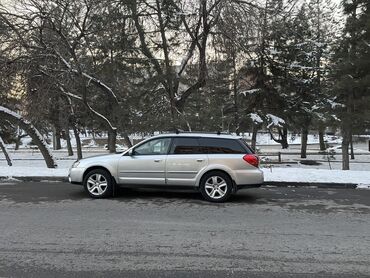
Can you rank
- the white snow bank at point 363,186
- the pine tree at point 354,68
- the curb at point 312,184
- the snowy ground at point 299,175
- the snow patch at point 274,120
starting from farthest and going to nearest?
the snow patch at point 274,120, the pine tree at point 354,68, the snowy ground at point 299,175, the curb at point 312,184, the white snow bank at point 363,186

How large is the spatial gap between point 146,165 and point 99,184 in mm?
1191

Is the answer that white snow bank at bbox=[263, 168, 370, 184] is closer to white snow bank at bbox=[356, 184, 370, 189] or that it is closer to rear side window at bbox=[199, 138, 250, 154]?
white snow bank at bbox=[356, 184, 370, 189]

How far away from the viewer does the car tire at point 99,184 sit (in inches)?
418

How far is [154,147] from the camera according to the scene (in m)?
10.8

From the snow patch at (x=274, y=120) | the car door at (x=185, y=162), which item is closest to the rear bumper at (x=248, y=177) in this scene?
the car door at (x=185, y=162)

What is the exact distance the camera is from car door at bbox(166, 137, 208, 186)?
10.4m

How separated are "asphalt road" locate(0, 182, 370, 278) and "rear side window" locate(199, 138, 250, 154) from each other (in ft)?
3.85

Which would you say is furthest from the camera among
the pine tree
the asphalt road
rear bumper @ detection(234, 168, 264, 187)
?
the pine tree

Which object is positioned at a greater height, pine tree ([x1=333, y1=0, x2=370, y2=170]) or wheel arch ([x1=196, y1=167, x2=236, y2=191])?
pine tree ([x1=333, y1=0, x2=370, y2=170])

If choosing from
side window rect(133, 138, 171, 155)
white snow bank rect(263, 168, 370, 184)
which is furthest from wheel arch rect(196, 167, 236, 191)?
white snow bank rect(263, 168, 370, 184)

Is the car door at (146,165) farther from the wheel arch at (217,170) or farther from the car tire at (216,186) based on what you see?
the car tire at (216,186)

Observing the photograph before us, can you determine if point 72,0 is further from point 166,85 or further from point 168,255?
point 168,255

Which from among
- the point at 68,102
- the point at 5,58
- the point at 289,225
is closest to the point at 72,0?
the point at 5,58

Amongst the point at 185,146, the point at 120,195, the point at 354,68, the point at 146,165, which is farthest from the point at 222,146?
the point at 354,68
